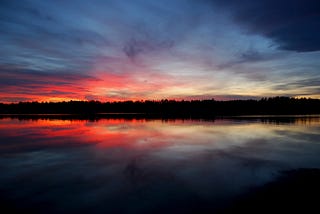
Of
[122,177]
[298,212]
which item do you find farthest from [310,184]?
[122,177]

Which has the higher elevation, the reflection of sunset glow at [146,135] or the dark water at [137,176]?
the reflection of sunset glow at [146,135]

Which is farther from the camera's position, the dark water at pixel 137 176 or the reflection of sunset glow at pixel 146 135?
the reflection of sunset glow at pixel 146 135

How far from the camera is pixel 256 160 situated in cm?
1095

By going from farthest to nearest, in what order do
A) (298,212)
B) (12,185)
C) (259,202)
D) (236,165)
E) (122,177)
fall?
1. (236,165)
2. (122,177)
3. (12,185)
4. (259,202)
5. (298,212)

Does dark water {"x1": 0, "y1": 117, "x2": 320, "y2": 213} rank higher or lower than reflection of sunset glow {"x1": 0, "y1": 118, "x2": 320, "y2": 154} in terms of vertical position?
lower

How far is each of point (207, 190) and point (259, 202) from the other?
67.6 inches

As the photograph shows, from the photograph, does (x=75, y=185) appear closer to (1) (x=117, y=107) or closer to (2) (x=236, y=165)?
(2) (x=236, y=165)

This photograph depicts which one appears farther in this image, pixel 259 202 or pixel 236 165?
pixel 236 165

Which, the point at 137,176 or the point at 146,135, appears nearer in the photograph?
the point at 137,176

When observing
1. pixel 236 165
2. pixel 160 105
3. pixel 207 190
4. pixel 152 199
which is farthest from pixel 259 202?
pixel 160 105

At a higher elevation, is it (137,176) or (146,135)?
(146,135)

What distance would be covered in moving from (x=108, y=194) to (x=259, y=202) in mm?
4840

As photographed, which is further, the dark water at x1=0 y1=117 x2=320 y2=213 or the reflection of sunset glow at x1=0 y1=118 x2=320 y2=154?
the reflection of sunset glow at x1=0 y1=118 x2=320 y2=154

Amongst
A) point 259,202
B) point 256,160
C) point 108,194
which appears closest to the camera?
point 259,202
